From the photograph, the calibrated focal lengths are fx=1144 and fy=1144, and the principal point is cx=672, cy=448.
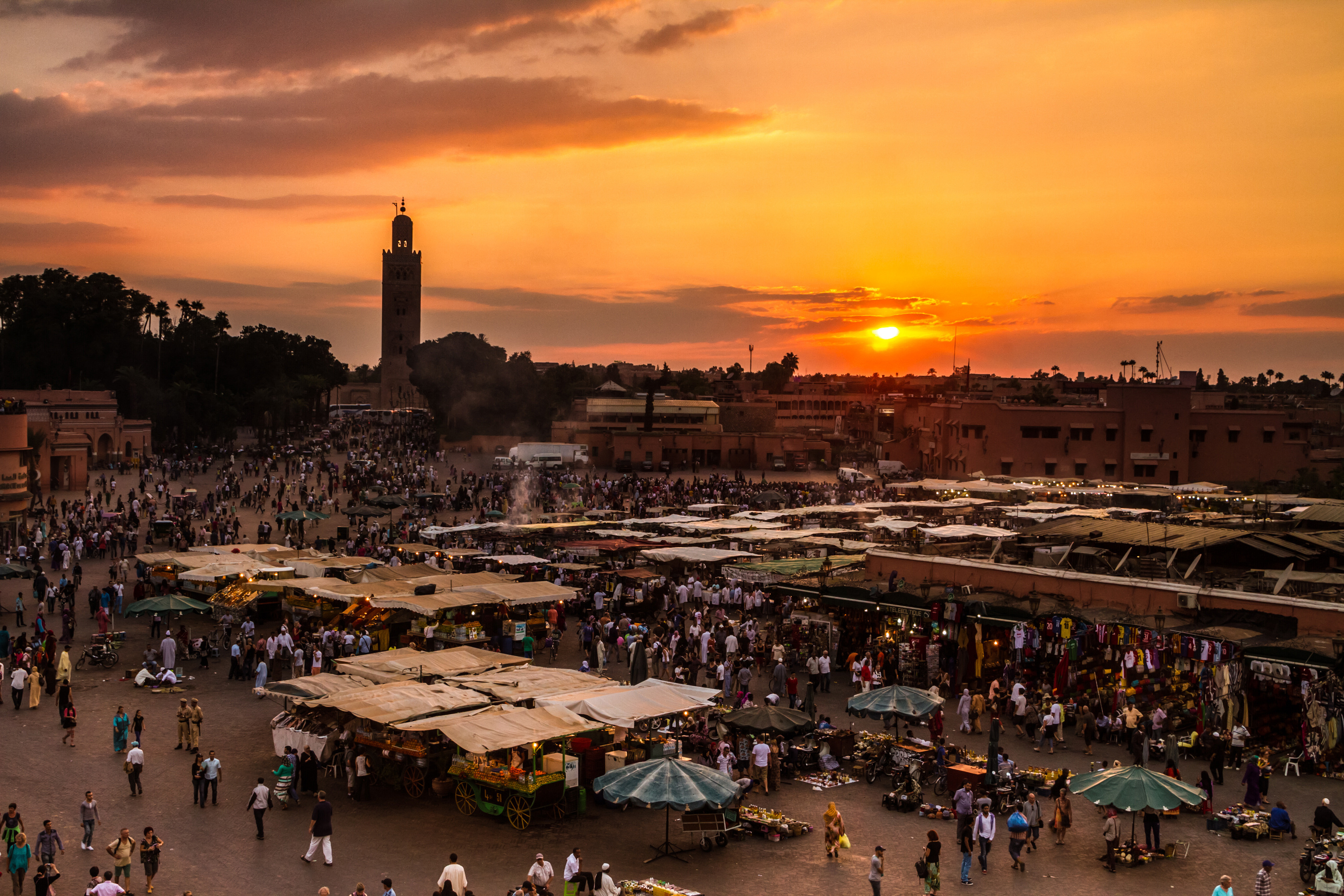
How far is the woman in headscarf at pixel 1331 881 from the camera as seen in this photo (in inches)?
510

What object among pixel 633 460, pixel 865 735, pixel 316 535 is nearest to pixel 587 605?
pixel 865 735

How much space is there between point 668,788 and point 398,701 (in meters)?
4.91

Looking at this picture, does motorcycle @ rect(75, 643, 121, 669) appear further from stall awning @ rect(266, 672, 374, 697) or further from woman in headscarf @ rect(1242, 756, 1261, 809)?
woman in headscarf @ rect(1242, 756, 1261, 809)

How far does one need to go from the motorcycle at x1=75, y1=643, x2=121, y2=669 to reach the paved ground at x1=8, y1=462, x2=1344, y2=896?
584 centimetres

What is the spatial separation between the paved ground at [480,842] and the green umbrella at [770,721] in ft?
3.24

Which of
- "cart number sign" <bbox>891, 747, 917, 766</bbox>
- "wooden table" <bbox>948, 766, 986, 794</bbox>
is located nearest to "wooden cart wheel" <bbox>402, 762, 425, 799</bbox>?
"cart number sign" <bbox>891, 747, 917, 766</bbox>

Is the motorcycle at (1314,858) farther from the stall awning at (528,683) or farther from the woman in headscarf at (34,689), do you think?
the woman in headscarf at (34,689)

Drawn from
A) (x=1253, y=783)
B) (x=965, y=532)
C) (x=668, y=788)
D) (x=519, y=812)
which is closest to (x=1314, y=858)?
(x=1253, y=783)

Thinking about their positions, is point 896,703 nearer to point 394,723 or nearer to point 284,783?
point 394,723

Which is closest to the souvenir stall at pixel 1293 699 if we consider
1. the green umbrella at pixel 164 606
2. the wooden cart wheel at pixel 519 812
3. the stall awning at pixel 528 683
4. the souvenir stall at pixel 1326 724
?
the souvenir stall at pixel 1326 724

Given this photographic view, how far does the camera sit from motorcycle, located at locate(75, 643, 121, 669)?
2473 cm

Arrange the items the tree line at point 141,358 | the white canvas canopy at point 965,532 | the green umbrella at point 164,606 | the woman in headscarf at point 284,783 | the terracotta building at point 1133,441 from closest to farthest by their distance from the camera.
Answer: the woman in headscarf at point 284,783 < the green umbrella at point 164,606 < the white canvas canopy at point 965,532 < the terracotta building at point 1133,441 < the tree line at point 141,358

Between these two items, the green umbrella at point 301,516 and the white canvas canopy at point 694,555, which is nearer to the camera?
the white canvas canopy at point 694,555

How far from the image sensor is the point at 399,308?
6555 inches
